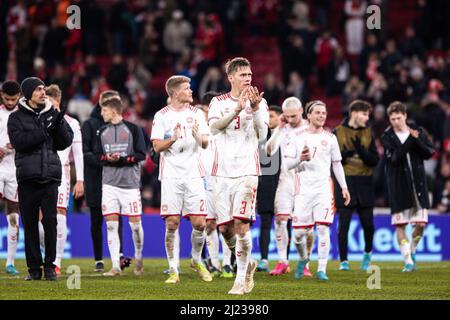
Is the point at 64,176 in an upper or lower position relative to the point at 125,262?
upper

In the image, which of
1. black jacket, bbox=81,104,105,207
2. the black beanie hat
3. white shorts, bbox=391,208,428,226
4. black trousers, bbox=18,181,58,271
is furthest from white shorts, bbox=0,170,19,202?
white shorts, bbox=391,208,428,226

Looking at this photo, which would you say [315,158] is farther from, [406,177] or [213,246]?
[406,177]

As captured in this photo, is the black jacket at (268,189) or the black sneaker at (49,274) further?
the black jacket at (268,189)

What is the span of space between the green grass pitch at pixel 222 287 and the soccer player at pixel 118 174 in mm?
643

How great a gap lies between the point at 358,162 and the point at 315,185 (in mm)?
2405

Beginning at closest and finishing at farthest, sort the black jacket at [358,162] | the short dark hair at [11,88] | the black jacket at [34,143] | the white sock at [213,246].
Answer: the black jacket at [34,143], the short dark hair at [11,88], the white sock at [213,246], the black jacket at [358,162]

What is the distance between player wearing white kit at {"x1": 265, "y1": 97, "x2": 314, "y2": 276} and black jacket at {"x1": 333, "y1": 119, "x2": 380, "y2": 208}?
3.31ft

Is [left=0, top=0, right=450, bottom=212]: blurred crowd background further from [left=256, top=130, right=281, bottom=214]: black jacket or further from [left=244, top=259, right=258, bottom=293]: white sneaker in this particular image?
[left=244, top=259, right=258, bottom=293]: white sneaker

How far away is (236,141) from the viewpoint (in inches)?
518

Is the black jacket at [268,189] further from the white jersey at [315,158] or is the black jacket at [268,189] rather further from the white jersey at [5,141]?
the white jersey at [5,141]

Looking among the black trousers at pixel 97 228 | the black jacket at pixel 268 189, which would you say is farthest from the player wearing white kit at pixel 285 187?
the black trousers at pixel 97 228

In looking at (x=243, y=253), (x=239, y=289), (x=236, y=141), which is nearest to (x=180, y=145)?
(x=236, y=141)

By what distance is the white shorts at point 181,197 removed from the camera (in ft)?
48.0

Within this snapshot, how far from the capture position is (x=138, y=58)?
3178 cm
